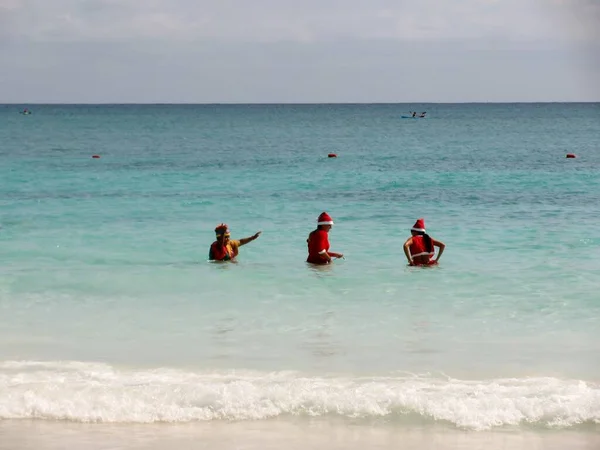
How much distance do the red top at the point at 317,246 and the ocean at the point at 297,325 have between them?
0.20 m

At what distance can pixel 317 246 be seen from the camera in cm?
1669

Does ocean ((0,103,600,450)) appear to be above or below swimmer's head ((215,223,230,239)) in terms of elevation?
below

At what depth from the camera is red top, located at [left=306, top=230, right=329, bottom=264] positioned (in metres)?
16.7

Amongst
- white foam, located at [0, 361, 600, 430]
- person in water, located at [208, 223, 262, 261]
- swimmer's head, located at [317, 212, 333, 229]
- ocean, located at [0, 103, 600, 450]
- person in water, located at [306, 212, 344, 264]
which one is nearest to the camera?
ocean, located at [0, 103, 600, 450]

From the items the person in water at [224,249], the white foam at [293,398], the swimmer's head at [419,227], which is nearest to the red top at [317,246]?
the person in water at [224,249]

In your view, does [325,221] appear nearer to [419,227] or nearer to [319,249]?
[319,249]

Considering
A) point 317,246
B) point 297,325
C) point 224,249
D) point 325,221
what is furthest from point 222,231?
Answer: point 297,325

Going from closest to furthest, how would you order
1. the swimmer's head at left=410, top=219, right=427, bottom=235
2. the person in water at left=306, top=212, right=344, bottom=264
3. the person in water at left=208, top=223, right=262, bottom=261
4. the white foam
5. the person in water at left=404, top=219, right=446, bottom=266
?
the white foam < the swimmer's head at left=410, top=219, right=427, bottom=235 < the person in water at left=404, top=219, right=446, bottom=266 < the person in water at left=306, top=212, right=344, bottom=264 < the person in water at left=208, top=223, right=262, bottom=261

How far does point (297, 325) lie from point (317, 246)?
155 inches

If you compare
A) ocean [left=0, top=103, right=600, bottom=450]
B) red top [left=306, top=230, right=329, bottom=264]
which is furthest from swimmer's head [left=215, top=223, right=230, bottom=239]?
red top [left=306, top=230, right=329, bottom=264]

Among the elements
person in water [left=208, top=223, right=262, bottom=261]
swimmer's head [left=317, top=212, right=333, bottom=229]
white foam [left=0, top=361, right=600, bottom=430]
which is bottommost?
white foam [left=0, top=361, right=600, bottom=430]

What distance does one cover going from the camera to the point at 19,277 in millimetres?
16328

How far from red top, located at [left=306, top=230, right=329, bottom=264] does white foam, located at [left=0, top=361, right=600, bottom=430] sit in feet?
20.4

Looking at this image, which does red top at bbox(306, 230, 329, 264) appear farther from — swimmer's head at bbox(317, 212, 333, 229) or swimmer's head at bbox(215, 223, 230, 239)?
swimmer's head at bbox(215, 223, 230, 239)
